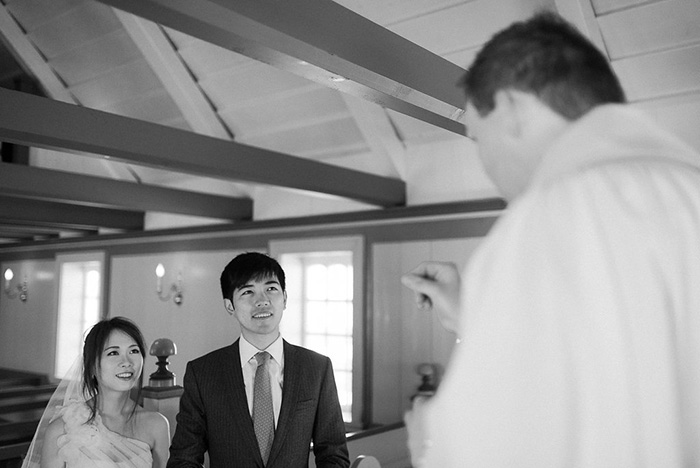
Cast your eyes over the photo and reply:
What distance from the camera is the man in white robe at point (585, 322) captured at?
2.01ft

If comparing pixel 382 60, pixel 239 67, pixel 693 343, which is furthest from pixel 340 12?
pixel 239 67

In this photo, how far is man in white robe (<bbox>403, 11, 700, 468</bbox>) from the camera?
24.1 inches

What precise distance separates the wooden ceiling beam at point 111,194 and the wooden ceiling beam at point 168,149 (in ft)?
4.45

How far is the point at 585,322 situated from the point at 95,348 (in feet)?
7.42

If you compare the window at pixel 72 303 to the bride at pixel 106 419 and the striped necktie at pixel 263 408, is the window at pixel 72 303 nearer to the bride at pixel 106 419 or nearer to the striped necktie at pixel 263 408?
the bride at pixel 106 419

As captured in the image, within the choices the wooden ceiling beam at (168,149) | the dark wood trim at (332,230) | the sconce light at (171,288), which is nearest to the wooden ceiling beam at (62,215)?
the dark wood trim at (332,230)

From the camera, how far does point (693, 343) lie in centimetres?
69

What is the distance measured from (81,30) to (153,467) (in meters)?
4.46

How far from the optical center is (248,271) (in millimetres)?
2262

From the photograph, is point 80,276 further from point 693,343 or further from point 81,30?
point 693,343

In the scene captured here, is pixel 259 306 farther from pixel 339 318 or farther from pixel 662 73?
pixel 339 318

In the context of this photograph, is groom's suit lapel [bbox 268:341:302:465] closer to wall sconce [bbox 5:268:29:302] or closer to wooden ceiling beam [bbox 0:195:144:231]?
wooden ceiling beam [bbox 0:195:144:231]

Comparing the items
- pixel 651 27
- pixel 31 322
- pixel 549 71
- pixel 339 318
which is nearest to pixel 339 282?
pixel 339 318

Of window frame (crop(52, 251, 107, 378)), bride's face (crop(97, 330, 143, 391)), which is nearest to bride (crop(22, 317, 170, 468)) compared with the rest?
bride's face (crop(97, 330, 143, 391))
